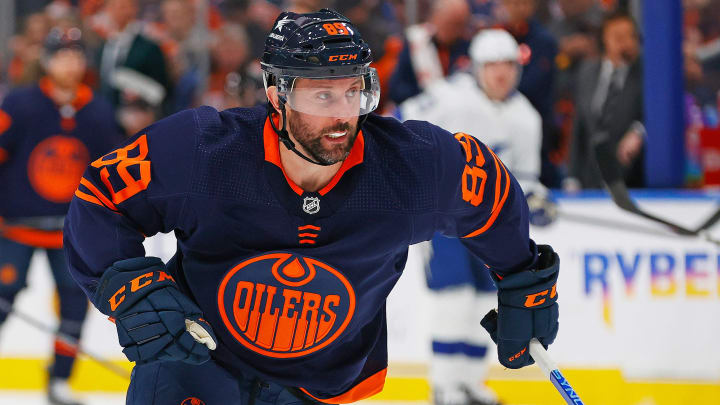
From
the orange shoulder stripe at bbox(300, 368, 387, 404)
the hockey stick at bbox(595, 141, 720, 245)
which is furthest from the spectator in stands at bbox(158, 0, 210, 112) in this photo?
the orange shoulder stripe at bbox(300, 368, 387, 404)

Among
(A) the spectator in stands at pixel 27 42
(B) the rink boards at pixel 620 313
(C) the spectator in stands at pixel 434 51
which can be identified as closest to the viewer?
(B) the rink boards at pixel 620 313

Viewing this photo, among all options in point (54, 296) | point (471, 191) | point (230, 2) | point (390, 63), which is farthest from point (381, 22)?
point (471, 191)

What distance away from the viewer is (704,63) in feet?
16.7

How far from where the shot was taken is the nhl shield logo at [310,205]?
7.43 feet

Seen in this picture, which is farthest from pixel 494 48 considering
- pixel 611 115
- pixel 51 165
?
pixel 51 165

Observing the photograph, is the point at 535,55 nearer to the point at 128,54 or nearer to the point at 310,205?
the point at 128,54

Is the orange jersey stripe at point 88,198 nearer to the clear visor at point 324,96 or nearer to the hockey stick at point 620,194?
the clear visor at point 324,96

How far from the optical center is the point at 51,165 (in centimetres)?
482

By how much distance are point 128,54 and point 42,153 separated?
1.09 metres

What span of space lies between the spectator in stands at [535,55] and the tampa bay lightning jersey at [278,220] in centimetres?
279

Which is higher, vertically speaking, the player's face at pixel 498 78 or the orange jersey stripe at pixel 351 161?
the orange jersey stripe at pixel 351 161

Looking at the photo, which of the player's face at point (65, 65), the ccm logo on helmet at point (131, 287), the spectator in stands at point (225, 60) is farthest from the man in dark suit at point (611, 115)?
the ccm logo on helmet at point (131, 287)

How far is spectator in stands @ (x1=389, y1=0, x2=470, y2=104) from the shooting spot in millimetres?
5199

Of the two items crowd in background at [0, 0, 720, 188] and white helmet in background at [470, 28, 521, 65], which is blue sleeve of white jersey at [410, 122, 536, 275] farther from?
crowd in background at [0, 0, 720, 188]
